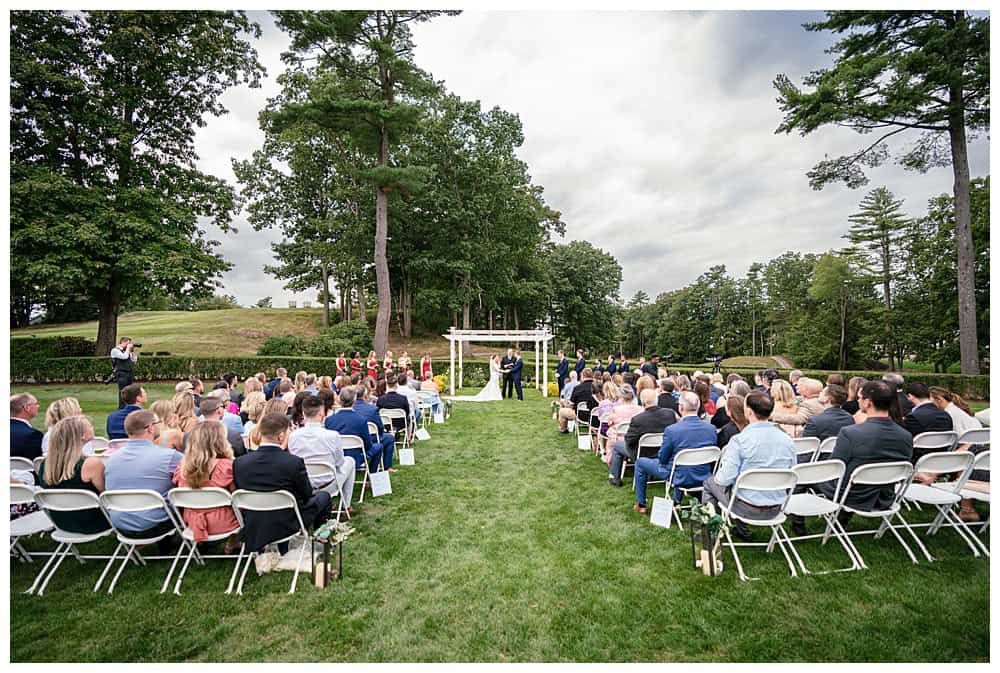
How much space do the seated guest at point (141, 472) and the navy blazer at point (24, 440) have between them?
1815mm

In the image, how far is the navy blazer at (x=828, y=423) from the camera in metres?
4.81

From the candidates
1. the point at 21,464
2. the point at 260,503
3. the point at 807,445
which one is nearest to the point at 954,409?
the point at 807,445

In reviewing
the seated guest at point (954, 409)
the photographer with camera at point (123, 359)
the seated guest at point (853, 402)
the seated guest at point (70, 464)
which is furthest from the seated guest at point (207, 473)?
the photographer with camera at point (123, 359)

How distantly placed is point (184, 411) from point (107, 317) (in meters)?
18.6

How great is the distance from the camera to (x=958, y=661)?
8.20 ft

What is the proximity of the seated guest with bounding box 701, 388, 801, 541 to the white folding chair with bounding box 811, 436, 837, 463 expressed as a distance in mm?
1163

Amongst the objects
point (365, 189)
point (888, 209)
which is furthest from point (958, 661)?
point (888, 209)

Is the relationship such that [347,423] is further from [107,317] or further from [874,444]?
[107,317]

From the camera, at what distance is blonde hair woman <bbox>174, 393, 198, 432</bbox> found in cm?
475

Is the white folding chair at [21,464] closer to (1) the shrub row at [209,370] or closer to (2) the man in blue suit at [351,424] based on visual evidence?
(2) the man in blue suit at [351,424]

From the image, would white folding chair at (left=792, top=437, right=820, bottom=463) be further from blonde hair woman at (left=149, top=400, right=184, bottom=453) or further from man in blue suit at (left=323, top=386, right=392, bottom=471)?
blonde hair woman at (left=149, top=400, right=184, bottom=453)

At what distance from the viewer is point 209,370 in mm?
19234
